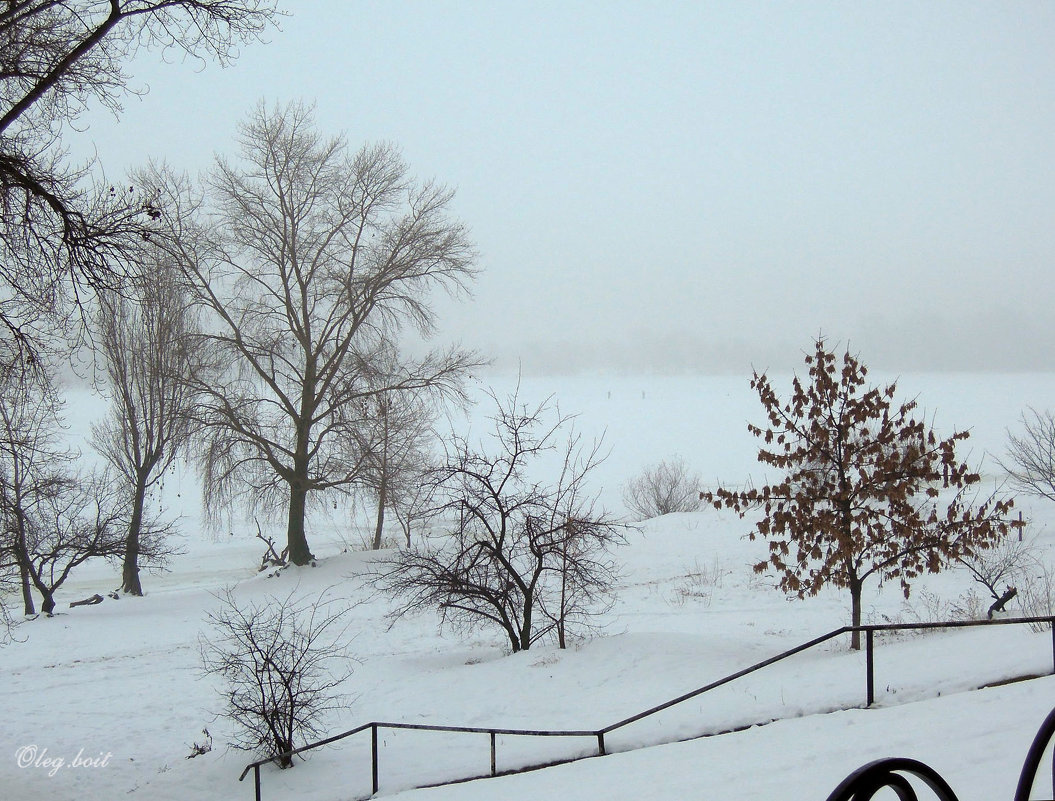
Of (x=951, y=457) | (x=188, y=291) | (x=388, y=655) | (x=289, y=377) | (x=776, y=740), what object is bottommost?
(x=388, y=655)

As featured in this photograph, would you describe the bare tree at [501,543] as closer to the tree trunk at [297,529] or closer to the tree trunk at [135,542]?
the tree trunk at [297,529]

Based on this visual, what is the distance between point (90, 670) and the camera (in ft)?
49.6

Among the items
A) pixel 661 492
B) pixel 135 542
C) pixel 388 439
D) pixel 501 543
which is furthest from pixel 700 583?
pixel 661 492

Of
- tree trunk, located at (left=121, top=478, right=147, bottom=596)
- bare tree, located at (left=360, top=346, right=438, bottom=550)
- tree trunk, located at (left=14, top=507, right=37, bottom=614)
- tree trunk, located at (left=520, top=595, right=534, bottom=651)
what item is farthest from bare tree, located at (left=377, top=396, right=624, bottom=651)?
tree trunk, located at (left=121, top=478, right=147, bottom=596)

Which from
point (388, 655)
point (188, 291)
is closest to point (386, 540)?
point (188, 291)

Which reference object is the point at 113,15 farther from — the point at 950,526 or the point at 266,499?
the point at 266,499

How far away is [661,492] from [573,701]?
3451 centimetres

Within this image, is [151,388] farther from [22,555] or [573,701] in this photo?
[573,701]

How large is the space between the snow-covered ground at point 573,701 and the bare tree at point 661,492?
65.8 feet

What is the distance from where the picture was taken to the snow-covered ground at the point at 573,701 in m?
6.66

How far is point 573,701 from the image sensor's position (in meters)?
Answer: 11.6

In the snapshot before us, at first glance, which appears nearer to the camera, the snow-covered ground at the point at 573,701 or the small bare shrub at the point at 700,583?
the snow-covered ground at the point at 573,701

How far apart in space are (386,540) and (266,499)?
9673 mm

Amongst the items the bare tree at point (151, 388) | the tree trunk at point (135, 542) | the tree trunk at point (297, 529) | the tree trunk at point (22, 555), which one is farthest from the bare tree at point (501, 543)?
the tree trunk at point (135, 542)
